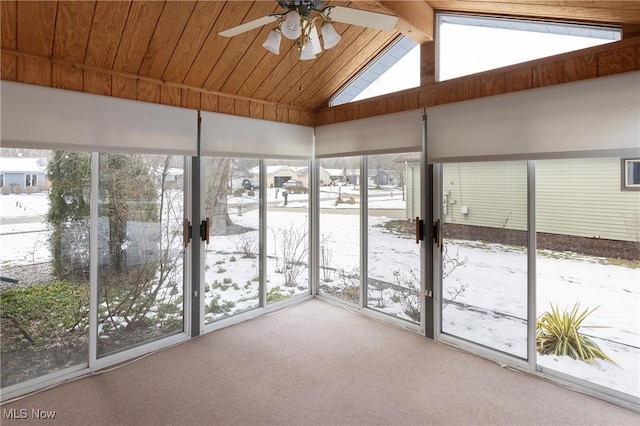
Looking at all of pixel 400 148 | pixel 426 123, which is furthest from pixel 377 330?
pixel 426 123

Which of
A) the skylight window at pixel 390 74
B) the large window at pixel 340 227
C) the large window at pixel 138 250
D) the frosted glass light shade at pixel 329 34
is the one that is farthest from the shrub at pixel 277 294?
the frosted glass light shade at pixel 329 34

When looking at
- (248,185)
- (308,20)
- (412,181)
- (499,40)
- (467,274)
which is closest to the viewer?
(308,20)

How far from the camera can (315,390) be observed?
262cm

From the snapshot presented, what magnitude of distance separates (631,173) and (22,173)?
4.37 metres

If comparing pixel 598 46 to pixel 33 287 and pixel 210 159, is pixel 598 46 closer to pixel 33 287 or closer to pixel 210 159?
pixel 210 159

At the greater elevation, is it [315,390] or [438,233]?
[438,233]

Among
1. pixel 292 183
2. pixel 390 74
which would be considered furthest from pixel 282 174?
pixel 390 74

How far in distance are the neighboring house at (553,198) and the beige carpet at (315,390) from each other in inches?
47.8

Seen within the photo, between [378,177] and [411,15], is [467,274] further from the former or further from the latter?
[411,15]

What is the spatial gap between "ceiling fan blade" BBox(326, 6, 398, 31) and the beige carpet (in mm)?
2439

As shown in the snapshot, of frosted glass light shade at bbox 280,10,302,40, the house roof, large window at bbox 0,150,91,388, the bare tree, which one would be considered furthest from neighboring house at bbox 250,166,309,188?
frosted glass light shade at bbox 280,10,302,40

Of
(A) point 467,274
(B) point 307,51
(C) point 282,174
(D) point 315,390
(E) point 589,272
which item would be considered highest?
(B) point 307,51

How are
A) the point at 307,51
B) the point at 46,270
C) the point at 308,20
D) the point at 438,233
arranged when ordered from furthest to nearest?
the point at 438,233, the point at 46,270, the point at 307,51, the point at 308,20

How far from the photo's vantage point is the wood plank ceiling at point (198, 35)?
2.37 metres
